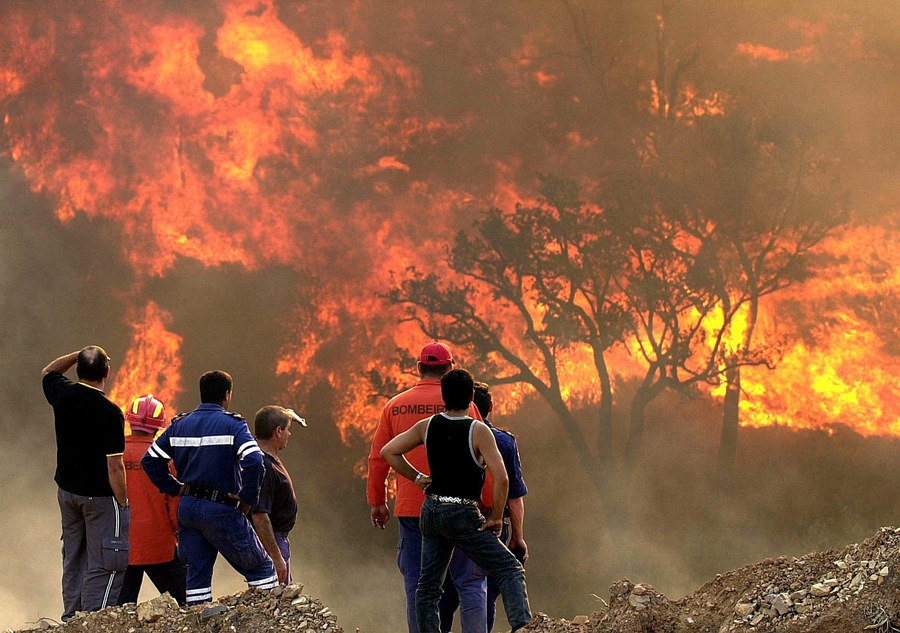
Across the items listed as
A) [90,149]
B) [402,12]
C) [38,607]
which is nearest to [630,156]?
[402,12]

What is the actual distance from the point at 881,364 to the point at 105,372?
16527mm

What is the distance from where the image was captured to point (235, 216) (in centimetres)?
2120

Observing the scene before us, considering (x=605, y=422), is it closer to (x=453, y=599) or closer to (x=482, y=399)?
(x=453, y=599)

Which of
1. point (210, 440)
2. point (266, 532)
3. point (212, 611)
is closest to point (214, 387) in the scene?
point (210, 440)

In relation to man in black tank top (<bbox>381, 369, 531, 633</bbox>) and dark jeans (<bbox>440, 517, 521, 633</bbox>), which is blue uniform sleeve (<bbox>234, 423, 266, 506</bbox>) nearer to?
man in black tank top (<bbox>381, 369, 531, 633</bbox>)

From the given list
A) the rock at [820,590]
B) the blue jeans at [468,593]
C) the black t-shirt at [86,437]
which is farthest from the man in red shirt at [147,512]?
the rock at [820,590]

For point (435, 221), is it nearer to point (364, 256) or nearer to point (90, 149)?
point (364, 256)

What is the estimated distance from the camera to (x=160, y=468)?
273 inches

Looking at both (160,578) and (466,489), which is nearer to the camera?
(466,489)

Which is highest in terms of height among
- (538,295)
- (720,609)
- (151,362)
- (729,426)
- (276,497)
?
(538,295)

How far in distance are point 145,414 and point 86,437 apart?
1.39ft

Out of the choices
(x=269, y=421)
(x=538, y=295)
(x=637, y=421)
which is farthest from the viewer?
(x=538, y=295)

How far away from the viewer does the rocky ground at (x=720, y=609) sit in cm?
608

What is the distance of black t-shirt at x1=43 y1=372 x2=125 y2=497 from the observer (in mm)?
7496
